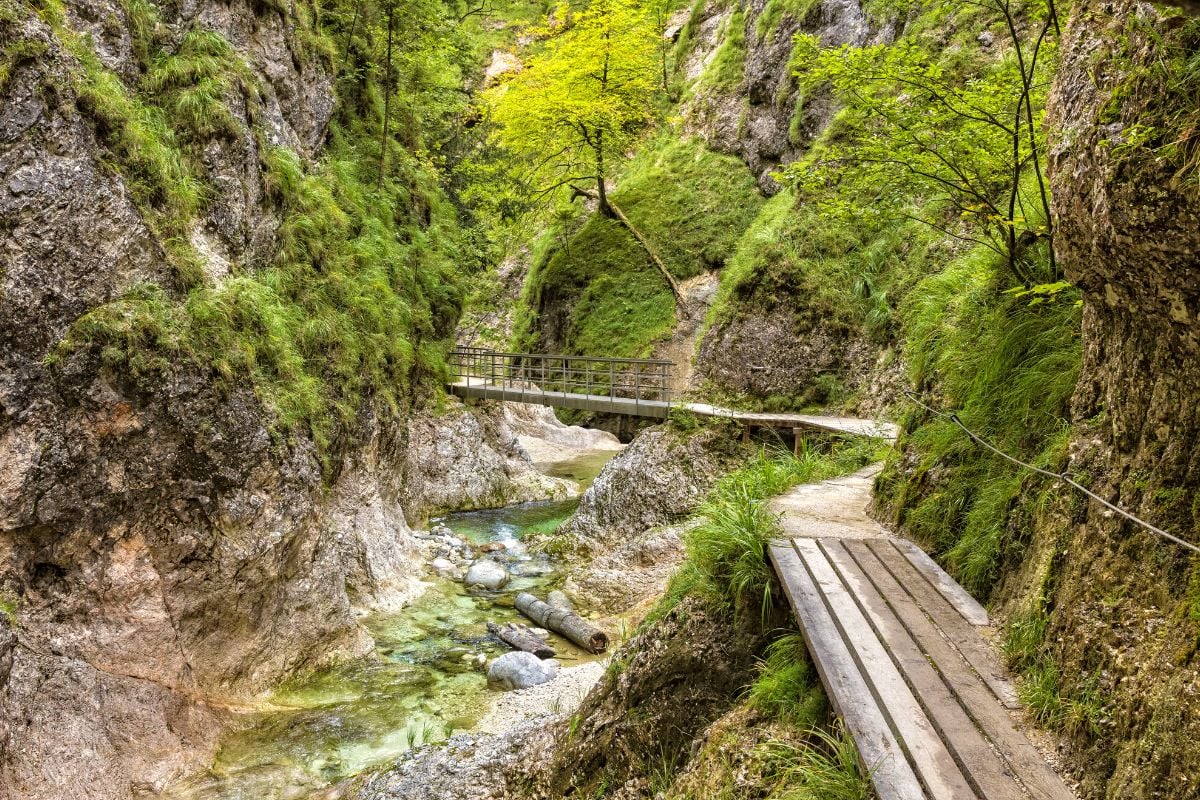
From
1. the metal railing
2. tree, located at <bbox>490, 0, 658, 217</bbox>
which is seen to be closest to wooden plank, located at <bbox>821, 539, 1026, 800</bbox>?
the metal railing

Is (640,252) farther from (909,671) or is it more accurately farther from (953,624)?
(909,671)

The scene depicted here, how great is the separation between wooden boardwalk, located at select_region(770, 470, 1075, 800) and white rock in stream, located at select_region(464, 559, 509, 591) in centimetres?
866

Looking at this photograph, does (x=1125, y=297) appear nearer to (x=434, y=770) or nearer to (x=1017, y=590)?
(x=1017, y=590)

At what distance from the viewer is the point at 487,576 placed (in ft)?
43.2

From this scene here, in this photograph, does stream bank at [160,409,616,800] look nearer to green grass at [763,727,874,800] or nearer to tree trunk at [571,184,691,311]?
green grass at [763,727,874,800]

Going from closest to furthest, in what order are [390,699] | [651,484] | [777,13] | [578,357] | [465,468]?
[390,699] → [651,484] → [578,357] → [465,468] → [777,13]

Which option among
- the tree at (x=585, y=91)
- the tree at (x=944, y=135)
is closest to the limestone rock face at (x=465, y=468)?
the tree at (x=585, y=91)

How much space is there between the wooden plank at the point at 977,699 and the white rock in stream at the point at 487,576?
946 cm

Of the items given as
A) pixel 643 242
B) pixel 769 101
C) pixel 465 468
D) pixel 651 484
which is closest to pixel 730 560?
pixel 651 484

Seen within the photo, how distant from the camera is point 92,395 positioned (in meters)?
7.54

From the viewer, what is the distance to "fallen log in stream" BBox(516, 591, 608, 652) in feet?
34.1

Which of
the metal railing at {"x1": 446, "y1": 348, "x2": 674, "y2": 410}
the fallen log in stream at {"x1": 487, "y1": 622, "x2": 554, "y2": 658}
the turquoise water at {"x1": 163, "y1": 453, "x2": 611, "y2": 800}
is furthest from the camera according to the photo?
the metal railing at {"x1": 446, "y1": 348, "x2": 674, "y2": 410}

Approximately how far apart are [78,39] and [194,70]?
176cm

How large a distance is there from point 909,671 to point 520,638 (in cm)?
787
